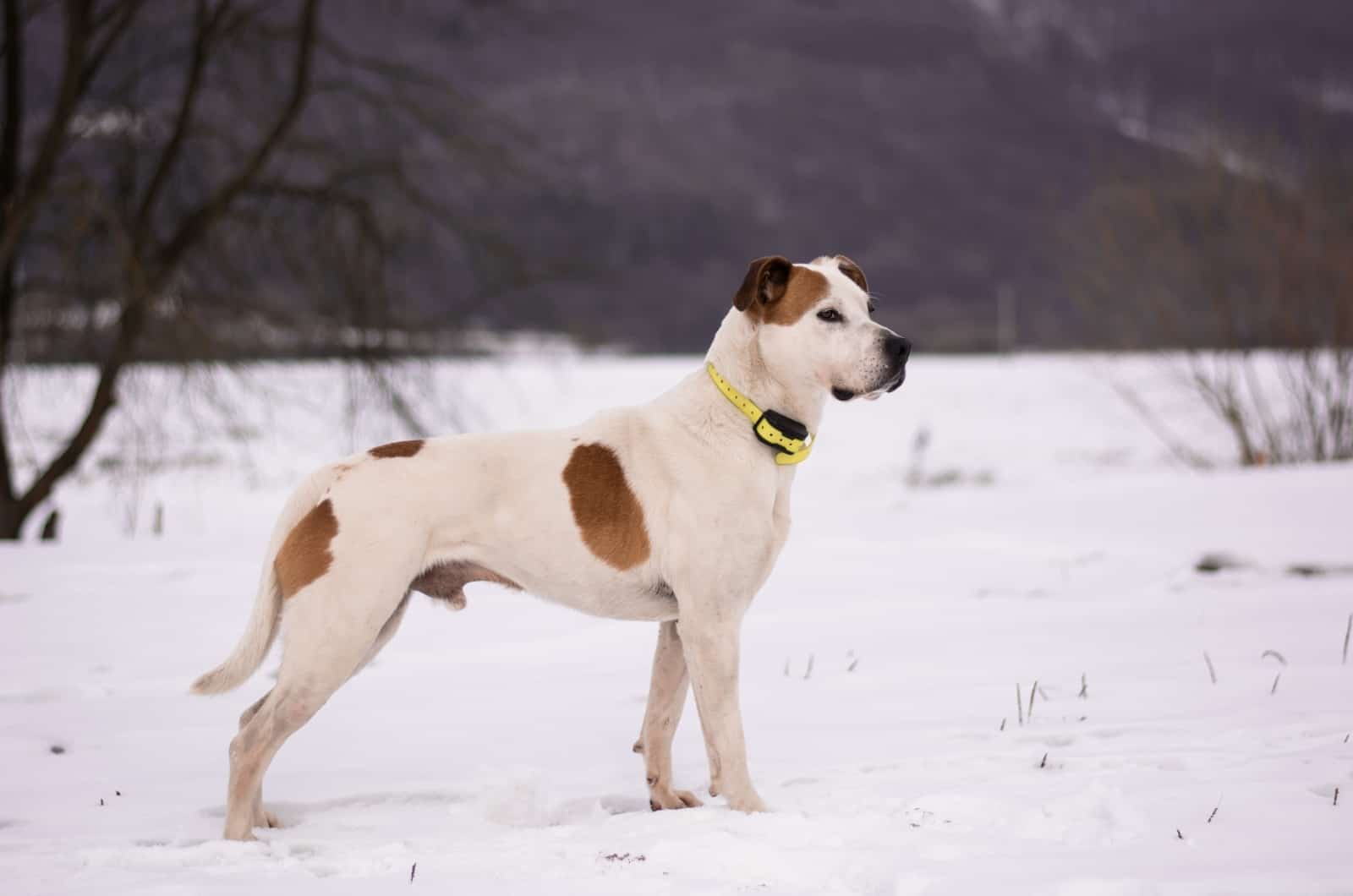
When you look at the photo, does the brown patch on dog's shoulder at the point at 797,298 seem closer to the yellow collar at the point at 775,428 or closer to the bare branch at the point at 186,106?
the yellow collar at the point at 775,428

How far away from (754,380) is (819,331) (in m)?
0.30

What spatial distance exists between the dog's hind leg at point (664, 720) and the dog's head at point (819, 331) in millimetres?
1088

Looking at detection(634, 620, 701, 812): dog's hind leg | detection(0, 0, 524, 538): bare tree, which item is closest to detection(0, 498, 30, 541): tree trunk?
detection(0, 0, 524, 538): bare tree

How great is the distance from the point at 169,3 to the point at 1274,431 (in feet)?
39.2

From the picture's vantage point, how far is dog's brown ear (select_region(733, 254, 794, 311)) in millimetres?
3818

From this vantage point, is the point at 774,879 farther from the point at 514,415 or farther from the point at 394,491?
the point at 514,415

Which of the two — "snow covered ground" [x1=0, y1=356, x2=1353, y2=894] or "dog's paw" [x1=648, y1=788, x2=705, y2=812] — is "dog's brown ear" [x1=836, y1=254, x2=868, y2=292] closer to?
"snow covered ground" [x1=0, y1=356, x2=1353, y2=894]

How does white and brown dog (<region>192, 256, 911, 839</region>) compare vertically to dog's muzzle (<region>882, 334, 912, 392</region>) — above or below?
below

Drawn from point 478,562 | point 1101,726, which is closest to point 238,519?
point 478,562

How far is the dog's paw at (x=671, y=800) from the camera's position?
3.87 meters

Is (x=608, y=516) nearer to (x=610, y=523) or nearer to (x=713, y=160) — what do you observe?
(x=610, y=523)

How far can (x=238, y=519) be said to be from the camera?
37.9 feet

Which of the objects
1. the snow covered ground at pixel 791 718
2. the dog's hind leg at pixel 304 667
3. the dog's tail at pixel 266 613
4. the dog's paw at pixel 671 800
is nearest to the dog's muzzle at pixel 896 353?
the snow covered ground at pixel 791 718

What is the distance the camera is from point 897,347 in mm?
3752
